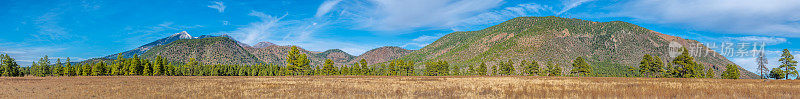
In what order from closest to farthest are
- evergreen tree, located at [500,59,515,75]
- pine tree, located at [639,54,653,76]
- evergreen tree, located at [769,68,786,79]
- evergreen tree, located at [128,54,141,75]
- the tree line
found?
evergreen tree, located at [769,68,786,79] < the tree line < pine tree, located at [639,54,653,76] < evergreen tree, located at [128,54,141,75] < evergreen tree, located at [500,59,515,75]

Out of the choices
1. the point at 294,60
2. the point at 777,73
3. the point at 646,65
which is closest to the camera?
the point at 777,73

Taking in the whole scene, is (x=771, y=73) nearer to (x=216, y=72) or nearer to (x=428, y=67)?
(x=428, y=67)

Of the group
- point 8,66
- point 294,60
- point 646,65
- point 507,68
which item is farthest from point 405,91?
point 8,66

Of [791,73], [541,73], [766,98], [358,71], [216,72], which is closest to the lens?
[766,98]

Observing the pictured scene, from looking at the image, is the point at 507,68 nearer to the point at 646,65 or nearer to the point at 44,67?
the point at 646,65

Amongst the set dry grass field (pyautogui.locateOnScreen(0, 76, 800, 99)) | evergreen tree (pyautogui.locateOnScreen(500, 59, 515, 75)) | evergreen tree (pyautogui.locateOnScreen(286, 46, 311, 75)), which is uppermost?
evergreen tree (pyautogui.locateOnScreen(286, 46, 311, 75))

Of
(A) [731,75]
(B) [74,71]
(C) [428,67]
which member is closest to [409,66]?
(C) [428,67]

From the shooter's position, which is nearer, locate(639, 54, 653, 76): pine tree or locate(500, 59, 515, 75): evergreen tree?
locate(639, 54, 653, 76): pine tree

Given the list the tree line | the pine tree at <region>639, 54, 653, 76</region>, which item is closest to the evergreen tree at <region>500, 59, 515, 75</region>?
the tree line

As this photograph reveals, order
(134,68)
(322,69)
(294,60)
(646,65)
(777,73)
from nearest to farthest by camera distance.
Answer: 1. (777,73)
2. (294,60)
3. (646,65)
4. (134,68)
5. (322,69)

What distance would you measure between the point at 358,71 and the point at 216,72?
51001 millimetres

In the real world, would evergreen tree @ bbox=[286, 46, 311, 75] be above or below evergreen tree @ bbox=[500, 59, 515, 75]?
above

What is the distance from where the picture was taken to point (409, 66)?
362 feet

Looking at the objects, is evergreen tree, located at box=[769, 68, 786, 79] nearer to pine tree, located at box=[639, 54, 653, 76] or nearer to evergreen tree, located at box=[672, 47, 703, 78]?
evergreen tree, located at box=[672, 47, 703, 78]
